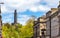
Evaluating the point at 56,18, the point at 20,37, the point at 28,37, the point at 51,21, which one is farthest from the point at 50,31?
the point at 20,37

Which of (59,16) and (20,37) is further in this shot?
(20,37)

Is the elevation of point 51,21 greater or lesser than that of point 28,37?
greater

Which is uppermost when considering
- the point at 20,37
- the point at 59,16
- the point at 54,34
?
the point at 59,16

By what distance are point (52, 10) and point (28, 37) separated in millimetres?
46750

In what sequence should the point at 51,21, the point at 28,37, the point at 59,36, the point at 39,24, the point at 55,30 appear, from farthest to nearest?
the point at 28,37 → the point at 39,24 → the point at 51,21 → the point at 55,30 → the point at 59,36

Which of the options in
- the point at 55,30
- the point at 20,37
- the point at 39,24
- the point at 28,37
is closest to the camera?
the point at 55,30

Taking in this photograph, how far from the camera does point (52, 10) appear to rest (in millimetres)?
54094

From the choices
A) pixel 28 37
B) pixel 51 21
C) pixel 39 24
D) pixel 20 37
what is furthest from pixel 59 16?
pixel 20 37

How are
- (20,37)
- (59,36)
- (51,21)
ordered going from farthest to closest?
(20,37) → (51,21) → (59,36)

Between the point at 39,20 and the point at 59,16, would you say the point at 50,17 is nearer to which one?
the point at 59,16

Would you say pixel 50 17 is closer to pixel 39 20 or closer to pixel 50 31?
pixel 50 31

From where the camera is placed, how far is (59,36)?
1758 inches

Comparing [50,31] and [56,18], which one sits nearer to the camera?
[56,18]

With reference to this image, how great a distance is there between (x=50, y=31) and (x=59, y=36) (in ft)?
28.3
